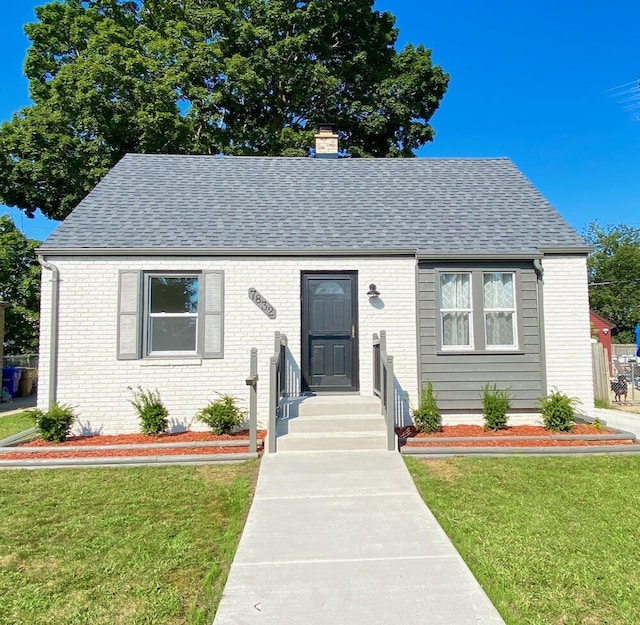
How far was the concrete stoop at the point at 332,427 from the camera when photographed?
6.16 m

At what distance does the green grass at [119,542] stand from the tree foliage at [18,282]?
478 inches

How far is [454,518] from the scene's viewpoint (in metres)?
4.01

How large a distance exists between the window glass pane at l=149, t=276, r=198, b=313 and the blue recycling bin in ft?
31.0

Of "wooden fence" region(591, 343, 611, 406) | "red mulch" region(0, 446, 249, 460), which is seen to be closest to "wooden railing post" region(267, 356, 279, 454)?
"red mulch" region(0, 446, 249, 460)

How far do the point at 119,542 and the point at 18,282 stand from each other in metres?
15.5

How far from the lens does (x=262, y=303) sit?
304 inches

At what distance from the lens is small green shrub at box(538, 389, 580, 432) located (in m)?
7.00

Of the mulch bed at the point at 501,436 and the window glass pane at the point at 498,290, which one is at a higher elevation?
the window glass pane at the point at 498,290

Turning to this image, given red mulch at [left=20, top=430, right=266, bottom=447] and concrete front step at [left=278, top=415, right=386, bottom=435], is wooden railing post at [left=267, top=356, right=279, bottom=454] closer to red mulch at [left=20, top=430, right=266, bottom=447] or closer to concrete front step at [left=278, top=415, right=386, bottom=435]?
concrete front step at [left=278, top=415, right=386, bottom=435]

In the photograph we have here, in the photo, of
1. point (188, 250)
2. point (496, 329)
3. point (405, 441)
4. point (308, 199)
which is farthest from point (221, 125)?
point (405, 441)

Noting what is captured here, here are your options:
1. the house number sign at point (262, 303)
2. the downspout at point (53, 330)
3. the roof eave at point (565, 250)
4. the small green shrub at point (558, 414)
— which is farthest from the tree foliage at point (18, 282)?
the small green shrub at point (558, 414)

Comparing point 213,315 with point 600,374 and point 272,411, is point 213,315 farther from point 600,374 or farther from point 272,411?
point 600,374

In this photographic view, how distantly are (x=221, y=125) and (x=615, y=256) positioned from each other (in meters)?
44.8

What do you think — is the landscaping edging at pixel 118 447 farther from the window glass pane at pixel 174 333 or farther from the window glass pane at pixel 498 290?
the window glass pane at pixel 498 290
